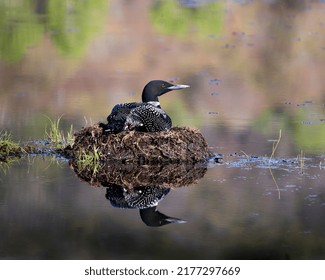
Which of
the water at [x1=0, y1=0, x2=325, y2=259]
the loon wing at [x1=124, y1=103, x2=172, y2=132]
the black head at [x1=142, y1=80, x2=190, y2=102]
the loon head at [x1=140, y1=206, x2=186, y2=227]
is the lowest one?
the water at [x1=0, y1=0, x2=325, y2=259]

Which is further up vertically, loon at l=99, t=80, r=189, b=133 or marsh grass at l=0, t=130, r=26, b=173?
loon at l=99, t=80, r=189, b=133

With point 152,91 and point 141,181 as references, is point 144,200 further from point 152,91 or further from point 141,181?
point 152,91

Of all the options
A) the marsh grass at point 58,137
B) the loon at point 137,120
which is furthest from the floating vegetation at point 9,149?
the loon at point 137,120

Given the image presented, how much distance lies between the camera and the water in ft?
25.5

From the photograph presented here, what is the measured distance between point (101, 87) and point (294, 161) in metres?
6.35

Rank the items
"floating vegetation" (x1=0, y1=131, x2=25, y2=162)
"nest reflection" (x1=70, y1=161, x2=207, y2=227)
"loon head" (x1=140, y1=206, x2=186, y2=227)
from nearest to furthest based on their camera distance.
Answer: "loon head" (x1=140, y1=206, x2=186, y2=227) < "nest reflection" (x1=70, y1=161, x2=207, y2=227) < "floating vegetation" (x1=0, y1=131, x2=25, y2=162)

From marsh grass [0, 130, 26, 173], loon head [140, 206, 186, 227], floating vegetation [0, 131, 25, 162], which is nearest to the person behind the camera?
loon head [140, 206, 186, 227]

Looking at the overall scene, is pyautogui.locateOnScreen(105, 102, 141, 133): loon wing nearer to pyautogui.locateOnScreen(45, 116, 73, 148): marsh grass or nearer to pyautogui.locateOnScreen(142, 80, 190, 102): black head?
pyautogui.locateOnScreen(142, 80, 190, 102): black head

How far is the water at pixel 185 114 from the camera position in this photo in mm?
7762

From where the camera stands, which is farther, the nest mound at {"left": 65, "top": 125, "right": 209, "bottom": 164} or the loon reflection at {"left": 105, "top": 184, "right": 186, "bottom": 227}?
the nest mound at {"left": 65, "top": 125, "right": 209, "bottom": 164}

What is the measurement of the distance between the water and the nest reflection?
0.11 m

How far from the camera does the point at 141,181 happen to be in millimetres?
9383

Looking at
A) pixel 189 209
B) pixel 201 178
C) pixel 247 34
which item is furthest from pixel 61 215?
pixel 247 34

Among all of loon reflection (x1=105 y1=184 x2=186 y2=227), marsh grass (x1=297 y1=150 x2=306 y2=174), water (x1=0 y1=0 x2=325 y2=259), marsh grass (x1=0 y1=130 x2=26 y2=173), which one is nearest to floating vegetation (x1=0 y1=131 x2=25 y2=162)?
marsh grass (x1=0 y1=130 x2=26 y2=173)
